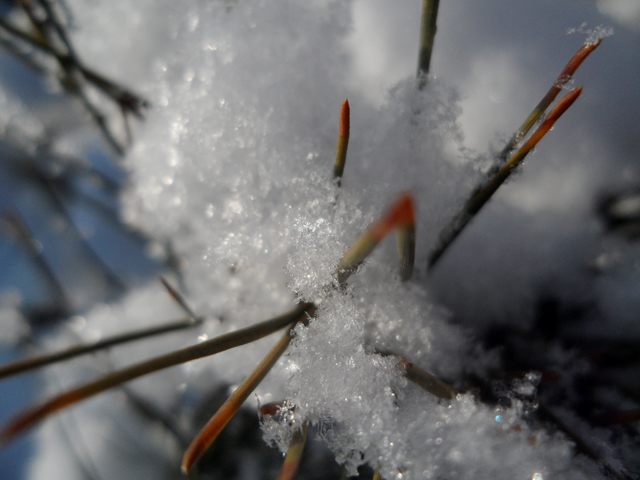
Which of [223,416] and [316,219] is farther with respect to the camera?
[316,219]

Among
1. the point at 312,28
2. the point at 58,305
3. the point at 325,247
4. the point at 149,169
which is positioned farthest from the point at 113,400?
the point at 312,28

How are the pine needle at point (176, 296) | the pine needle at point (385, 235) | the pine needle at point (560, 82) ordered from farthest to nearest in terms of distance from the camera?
1. the pine needle at point (176, 296)
2. the pine needle at point (560, 82)
3. the pine needle at point (385, 235)

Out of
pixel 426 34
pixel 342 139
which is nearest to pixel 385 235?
pixel 342 139

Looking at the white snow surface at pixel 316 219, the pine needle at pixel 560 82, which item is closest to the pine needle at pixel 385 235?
the white snow surface at pixel 316 219

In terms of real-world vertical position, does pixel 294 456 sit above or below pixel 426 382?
below

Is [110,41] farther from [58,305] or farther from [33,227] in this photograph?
[58,305]

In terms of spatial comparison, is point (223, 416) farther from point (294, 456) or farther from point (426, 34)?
point (426, 34)

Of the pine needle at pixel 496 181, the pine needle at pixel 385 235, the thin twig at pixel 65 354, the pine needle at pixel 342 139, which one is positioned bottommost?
the thin twig at pixel 65 354

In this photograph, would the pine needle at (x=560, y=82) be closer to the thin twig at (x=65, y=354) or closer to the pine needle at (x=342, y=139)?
the pine needle at (x=342, y=139)
